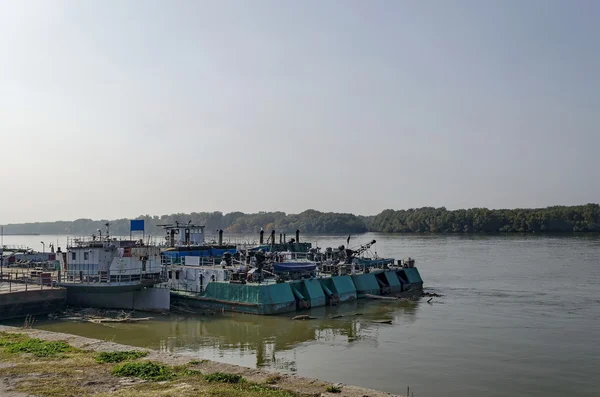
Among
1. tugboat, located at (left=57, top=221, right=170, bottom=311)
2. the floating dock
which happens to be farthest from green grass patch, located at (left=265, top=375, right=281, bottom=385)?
Answer: the floating dock

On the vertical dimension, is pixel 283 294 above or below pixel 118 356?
above

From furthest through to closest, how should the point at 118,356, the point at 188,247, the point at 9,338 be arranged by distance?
the point at 188,247
the point at 9,338
the point at 118,356

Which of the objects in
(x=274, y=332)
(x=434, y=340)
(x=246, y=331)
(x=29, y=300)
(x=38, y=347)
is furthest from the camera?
(x=29, y=300)

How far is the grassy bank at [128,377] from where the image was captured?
583 inches

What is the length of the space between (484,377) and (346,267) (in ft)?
72.8

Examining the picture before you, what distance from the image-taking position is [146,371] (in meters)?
16.7

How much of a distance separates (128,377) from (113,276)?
2065 cm

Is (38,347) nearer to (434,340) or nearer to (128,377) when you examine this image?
(128,377)

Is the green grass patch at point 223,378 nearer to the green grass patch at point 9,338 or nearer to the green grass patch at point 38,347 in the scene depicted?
the green grass patch at point 38,347

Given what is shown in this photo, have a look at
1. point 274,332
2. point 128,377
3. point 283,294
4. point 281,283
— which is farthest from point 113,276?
point 128,377

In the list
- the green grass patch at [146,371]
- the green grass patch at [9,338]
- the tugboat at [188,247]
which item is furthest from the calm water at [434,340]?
the tugboat at [188,247]

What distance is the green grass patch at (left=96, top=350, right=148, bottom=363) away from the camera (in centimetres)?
1831

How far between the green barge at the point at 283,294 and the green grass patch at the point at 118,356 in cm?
1528

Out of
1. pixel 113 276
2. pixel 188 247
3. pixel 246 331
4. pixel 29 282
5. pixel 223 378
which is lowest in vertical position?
pixel 246 331
